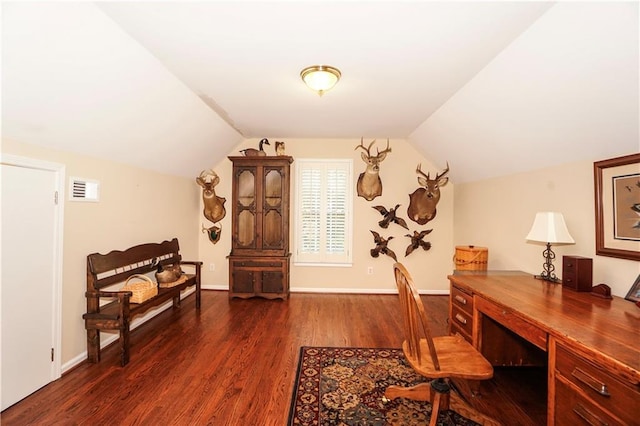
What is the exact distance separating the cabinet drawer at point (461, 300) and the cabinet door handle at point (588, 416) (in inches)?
40.7

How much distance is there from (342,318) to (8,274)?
3221mm

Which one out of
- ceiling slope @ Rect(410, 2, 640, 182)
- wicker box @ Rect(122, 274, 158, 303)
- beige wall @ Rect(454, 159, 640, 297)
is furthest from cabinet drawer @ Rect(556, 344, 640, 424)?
wicker box @ Rect(122, 274, 158, 303)

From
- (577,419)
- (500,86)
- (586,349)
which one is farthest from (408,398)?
(500,86)

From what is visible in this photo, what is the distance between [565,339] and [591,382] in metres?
0.19

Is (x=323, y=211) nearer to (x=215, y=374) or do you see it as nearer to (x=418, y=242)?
(x=418, y=242)

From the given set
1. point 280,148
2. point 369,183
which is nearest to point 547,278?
point 369,183

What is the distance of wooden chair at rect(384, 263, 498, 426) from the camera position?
5.41 ft

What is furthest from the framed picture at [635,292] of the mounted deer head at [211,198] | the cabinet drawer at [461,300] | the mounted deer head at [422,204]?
the mounted deer head at [211,198]

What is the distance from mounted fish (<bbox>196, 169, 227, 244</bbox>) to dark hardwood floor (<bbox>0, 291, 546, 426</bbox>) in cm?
143

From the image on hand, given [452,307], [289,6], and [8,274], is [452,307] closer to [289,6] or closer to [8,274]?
[289,6]

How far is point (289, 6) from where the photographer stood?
175 cm

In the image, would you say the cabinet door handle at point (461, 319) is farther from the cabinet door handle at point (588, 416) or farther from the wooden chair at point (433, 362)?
the cabinet door handle at point (588, 416)

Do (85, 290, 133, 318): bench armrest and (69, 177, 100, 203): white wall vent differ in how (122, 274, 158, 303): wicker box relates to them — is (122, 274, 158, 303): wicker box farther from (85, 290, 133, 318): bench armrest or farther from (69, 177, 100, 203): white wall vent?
(69, 177, 100, 203): white wall vent

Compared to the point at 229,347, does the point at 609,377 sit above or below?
above
